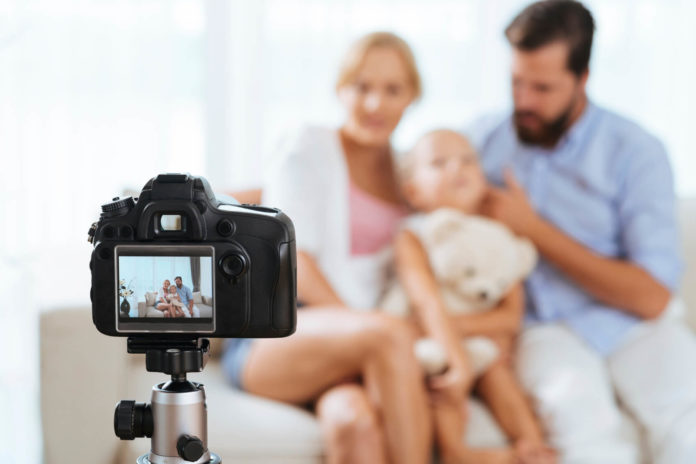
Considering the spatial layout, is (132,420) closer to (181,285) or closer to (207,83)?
(181,285)

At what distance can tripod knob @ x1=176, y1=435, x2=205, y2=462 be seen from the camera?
734 millimetres

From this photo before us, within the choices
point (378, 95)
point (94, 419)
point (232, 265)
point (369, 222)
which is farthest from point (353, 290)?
point (232, 265)

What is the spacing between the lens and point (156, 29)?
2.30 m

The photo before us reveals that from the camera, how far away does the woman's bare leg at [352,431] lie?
1486 millimetres

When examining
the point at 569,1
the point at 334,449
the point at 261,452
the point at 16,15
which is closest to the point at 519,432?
the point at 334,449

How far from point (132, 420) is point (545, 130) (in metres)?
1.42

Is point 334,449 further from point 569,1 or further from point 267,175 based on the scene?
point 569,1

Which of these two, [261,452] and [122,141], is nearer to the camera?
[261,452]

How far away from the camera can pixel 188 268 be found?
29.3 inches

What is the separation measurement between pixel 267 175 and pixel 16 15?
788 millimetres

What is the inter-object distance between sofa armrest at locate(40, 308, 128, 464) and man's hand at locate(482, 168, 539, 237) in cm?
84

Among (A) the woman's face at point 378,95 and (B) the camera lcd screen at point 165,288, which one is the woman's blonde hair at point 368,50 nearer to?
(A) the woman's face at point 378,95

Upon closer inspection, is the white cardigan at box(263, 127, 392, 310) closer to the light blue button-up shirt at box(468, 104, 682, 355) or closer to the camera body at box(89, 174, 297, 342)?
the light blue button-up shirt at box(468, 104, 682, 355)

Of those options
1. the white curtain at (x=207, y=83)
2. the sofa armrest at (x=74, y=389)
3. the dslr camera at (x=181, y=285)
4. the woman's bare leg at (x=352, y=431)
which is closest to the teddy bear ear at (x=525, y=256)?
the woman's bare leg at (x=352, y=431)
